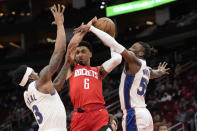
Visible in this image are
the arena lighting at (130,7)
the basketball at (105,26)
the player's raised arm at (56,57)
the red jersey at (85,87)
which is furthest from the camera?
the arena lighting at (130,7)

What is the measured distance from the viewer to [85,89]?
529 centimetres

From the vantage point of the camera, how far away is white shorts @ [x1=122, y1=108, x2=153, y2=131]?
5.49 meters

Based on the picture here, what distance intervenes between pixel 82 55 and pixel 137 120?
4.34ft

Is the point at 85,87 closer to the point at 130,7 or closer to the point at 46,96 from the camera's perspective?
the point at 46,96

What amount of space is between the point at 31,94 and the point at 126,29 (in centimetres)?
1988

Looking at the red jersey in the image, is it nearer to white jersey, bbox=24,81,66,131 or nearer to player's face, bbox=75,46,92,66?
player's face, bbox=75,46,92,66

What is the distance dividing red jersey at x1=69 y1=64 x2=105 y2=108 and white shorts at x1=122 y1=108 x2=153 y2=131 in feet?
1.70

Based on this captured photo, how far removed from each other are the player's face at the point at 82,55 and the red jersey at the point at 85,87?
0.09 meters

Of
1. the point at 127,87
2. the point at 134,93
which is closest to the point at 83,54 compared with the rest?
the point at 127,87

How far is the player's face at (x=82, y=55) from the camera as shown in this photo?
18.1 feet

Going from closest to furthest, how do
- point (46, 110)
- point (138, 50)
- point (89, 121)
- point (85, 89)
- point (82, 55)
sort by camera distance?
1. point (46, 110)
2. point (89, 121)
3. point (85, 89)
4. point (82, 55)
5. point (138, 50)

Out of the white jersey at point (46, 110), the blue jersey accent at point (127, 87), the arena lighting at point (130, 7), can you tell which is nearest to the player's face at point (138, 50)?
the blue jersey accent at point (127, 87)

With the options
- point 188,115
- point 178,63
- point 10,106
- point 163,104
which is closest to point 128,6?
point 178,63

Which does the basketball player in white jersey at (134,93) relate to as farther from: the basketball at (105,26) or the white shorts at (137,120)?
the basketball at (105,26)
